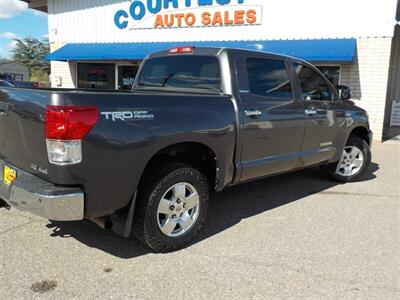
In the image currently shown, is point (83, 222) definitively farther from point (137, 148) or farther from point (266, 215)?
point (266, 215)

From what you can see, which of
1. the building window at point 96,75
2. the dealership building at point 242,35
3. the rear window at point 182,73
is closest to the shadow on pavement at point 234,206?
the rear window at point 182,73

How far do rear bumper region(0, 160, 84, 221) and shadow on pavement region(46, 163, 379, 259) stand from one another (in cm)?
86

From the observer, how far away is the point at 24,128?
3.41 meters

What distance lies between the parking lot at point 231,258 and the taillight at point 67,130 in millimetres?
1019

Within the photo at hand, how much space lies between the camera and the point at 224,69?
173 inches

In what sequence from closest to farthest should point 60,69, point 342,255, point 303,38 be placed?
point 342,255
point 303,38
point 60,69

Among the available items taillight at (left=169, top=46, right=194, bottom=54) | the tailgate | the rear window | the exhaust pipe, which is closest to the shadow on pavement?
the exhaust pipe

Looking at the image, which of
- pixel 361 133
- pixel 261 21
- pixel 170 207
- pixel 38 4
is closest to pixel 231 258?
pixel 170 207

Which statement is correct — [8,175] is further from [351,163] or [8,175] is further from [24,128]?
[351,163]

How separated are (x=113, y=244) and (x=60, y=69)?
14.0 metres

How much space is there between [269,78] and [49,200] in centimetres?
284

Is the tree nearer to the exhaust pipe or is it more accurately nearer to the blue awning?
the blue awning

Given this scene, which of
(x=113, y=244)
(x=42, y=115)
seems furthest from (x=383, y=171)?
(x=42, y=115)

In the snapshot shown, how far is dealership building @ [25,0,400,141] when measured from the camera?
11305 mm
